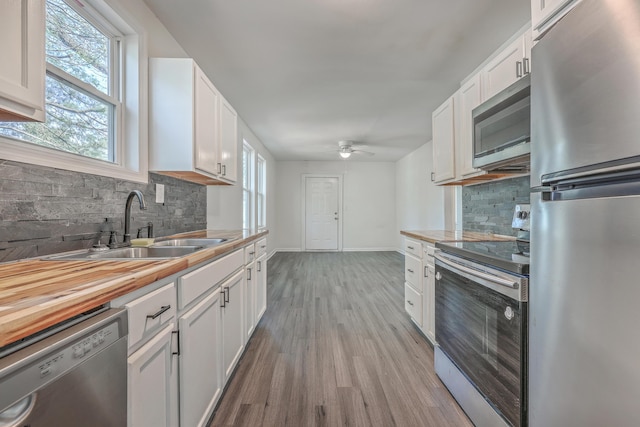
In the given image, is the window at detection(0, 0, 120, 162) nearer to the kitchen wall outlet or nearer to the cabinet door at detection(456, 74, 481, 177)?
the kitchen wall outlet

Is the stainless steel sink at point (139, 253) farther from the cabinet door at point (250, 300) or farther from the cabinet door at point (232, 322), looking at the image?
the cabinet door at point (250, 300)

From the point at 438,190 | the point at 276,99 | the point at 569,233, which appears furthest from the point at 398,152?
the point at 569,233

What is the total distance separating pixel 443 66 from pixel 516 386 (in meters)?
2.59

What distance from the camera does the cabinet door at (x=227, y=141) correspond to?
2455mm

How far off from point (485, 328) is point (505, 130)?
3.61ft

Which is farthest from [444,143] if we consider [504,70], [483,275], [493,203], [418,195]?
[418,195]

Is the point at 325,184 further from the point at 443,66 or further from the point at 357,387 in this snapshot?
the point at 357,387

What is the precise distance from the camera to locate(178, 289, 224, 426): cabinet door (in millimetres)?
1117

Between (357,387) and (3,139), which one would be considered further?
(357,387)

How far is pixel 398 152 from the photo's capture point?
20.9 feet

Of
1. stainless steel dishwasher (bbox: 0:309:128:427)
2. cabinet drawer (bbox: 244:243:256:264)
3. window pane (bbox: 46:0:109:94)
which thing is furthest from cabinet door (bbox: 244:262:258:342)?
window pane (bbox: 46:0:109:94)

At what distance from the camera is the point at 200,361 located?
1.26 meters

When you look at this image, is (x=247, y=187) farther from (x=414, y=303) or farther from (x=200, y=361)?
(x=200, y=361)

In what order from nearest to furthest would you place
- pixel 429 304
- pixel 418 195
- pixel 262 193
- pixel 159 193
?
pixel 159 193
pixel 429 304
pixel 262 193
pixel 418 195
